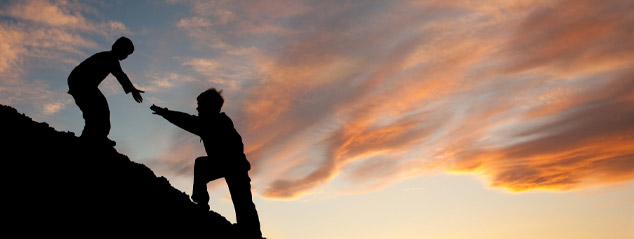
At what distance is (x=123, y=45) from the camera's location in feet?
33.6

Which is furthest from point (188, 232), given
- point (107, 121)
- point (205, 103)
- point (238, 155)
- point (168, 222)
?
point (107, 121)

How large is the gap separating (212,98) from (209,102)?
0.34 feet

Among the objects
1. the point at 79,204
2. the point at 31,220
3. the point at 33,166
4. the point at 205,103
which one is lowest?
the point at 31,220

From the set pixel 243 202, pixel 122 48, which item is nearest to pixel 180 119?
pixel 243 202

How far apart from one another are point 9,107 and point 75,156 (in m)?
2.63

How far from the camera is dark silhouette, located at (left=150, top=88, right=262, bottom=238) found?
8180 millimetres

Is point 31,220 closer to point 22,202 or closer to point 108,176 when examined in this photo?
point 22,202

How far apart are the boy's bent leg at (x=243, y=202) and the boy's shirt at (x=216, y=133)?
24 cm

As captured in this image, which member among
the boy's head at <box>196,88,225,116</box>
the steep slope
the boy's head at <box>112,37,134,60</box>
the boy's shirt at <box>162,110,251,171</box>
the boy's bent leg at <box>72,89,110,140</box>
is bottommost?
the steep slope

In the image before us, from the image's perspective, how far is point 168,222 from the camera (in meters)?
7.70

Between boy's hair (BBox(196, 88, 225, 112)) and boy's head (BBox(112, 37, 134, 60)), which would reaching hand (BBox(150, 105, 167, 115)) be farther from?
boy's head (BBox(112, 37, 134, 60))

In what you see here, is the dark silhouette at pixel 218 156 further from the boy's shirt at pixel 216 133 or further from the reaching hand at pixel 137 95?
the reaching hand at pixel 137 95

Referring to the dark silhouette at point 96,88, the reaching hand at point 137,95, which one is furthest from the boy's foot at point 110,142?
the reaching hand at point 137,95

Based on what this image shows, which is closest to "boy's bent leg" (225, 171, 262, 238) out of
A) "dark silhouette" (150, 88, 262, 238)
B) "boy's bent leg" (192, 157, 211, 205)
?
"dark silhouette" (150, 88, 262, 238)
